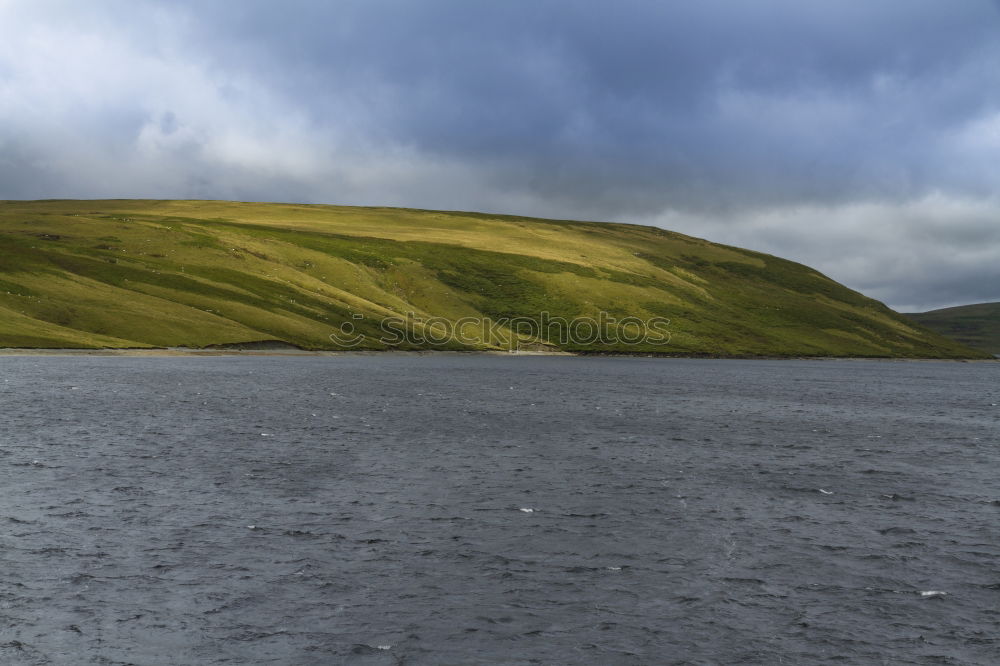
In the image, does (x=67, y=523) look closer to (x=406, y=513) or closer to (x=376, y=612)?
(x=406, y=513)

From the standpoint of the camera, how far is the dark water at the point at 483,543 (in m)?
23.4

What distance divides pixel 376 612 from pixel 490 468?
88.8 feet

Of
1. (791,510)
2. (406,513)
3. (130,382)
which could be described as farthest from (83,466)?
(130,382)

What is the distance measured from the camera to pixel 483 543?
33656mm

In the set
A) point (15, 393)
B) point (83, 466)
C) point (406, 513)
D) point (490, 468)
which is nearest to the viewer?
point (406, 513)

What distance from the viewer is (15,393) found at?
90.2 metres

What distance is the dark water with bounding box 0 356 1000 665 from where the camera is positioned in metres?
23.4

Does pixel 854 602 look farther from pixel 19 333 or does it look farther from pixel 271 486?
pixel 19 333

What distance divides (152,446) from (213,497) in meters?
18.6

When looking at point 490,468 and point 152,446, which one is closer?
point 490,468

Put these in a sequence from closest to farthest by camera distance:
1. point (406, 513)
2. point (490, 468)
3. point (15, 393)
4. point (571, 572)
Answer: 1. point (571, 572)
2. point (406, 513)
3. point (490, 468)
4. point (15, 393)

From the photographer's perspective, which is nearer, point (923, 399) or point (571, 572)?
point (571, 572)

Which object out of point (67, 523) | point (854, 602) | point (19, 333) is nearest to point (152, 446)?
point (67, 523)

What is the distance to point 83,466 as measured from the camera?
47625 millimetres
